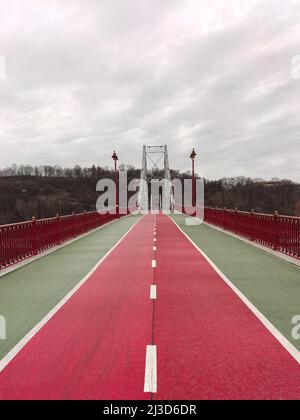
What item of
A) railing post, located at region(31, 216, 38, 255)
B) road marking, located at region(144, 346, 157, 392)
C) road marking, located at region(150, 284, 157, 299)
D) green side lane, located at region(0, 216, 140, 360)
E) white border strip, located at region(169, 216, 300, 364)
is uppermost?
railing post, located at region(31, 216, 38, 255)

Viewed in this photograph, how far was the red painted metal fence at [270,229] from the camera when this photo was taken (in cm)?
1436

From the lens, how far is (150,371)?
487cm

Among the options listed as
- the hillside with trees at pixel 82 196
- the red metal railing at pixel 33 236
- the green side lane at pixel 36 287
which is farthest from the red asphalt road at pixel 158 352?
the hillside with trees at pixel 82 196

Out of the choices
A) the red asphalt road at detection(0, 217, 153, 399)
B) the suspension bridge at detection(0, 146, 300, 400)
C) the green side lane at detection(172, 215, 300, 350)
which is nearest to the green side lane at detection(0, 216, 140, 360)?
the suspension bridge at detection(0, 146, 300, 400)

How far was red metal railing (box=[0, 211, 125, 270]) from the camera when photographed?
13.0 m

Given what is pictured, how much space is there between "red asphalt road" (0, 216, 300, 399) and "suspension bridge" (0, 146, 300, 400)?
0.6 inches

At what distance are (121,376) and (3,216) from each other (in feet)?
416

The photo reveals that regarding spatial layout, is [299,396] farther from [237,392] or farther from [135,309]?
[135,309]

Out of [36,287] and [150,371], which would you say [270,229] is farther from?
[150,371]

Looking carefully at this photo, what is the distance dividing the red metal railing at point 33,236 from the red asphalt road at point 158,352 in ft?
14.7

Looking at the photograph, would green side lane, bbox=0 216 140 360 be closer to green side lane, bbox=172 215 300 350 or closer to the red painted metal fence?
green side lane, bbox=172 215 300 350

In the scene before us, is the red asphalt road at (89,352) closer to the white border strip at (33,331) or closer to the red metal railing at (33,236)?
the white border strip at (33,331)

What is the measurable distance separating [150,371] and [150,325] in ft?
6.32

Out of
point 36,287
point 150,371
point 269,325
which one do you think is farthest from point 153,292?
point 150,371
